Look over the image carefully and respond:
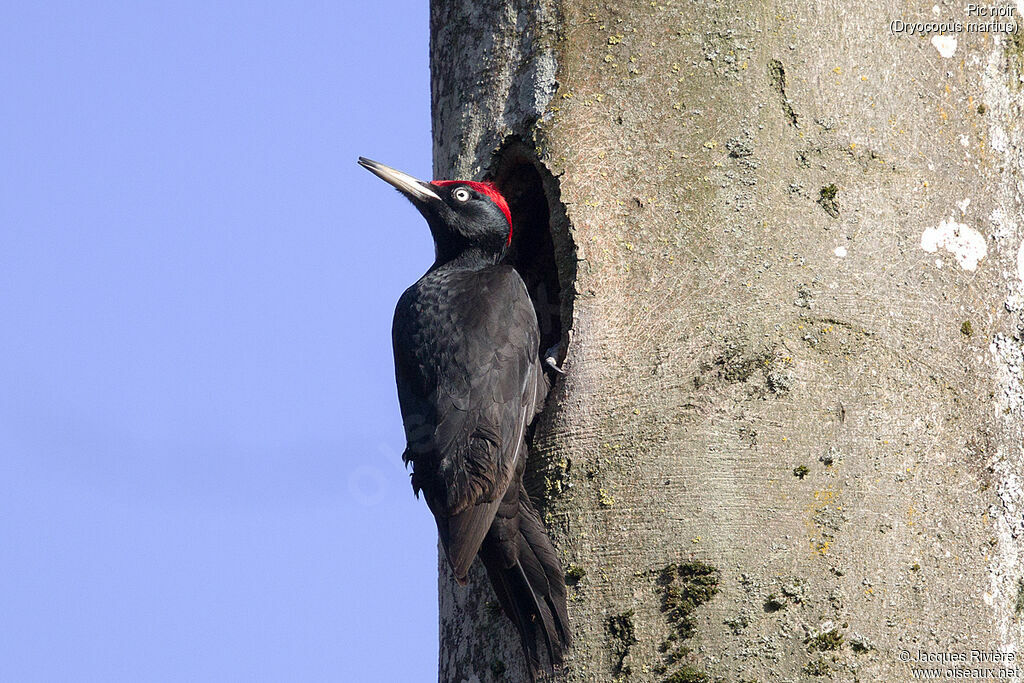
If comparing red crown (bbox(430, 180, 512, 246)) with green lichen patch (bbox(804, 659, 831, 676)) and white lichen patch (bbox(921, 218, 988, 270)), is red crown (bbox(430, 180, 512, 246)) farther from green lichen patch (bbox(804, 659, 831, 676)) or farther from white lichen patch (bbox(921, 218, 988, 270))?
green lichen patch (bbox(804, 659, 831, 676))

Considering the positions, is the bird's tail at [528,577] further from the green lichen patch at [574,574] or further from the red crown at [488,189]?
the red crown at [488,189]

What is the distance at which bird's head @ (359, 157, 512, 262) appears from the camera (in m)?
3.84

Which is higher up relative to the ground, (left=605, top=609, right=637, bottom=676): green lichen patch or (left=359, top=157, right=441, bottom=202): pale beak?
(left=359, top=157, right=441, bottom=202): pale beak

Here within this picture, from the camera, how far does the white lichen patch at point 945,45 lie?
3133mm

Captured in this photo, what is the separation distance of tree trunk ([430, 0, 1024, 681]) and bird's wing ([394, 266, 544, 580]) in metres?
0.16

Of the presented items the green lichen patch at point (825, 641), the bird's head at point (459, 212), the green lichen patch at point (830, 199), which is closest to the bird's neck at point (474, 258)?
the bird's head at point (459, 212)

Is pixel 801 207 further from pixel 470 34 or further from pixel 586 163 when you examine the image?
pixel 470 34

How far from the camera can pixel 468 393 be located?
3.60 m

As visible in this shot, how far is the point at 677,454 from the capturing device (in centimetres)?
284

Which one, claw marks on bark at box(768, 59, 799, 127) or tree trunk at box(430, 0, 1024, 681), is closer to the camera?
tree trunk at box(430, 0, 1024, 681)

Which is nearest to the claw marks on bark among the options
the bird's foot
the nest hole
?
the nest hole

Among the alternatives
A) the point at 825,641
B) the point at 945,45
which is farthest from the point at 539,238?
the point at 825,641

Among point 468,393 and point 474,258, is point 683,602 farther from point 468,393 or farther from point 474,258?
point 474,258

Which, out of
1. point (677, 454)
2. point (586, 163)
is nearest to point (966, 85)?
point (586, 163)
